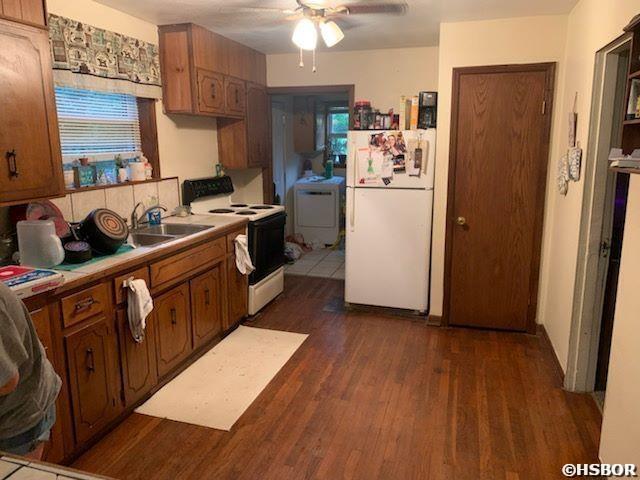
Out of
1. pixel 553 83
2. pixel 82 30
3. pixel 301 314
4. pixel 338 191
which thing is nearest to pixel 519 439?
pixel 301 314

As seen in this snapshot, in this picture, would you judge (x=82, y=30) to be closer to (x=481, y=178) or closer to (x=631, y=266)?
(x=481, y=178)

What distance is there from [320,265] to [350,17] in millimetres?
2999

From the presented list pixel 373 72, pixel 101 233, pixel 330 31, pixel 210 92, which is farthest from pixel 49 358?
pixel 373 72

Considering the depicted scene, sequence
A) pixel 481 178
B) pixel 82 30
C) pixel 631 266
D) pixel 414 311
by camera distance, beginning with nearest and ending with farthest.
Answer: pixel 631 266
pixel 82 30
pixel 481 178
pixel 414 311

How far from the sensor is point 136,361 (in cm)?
256

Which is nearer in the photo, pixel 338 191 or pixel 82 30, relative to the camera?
pixel 82 30

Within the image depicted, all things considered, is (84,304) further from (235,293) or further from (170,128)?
(170,128)

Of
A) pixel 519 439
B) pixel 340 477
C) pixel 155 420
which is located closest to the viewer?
pixel 340 477

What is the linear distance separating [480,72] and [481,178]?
2.49 feet

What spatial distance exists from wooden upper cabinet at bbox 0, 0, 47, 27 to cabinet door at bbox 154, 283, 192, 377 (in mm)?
1488

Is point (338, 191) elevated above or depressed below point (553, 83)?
below

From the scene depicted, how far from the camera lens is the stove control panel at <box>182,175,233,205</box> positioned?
12.8 feet

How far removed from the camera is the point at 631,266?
1.82 m

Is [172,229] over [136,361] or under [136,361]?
over
